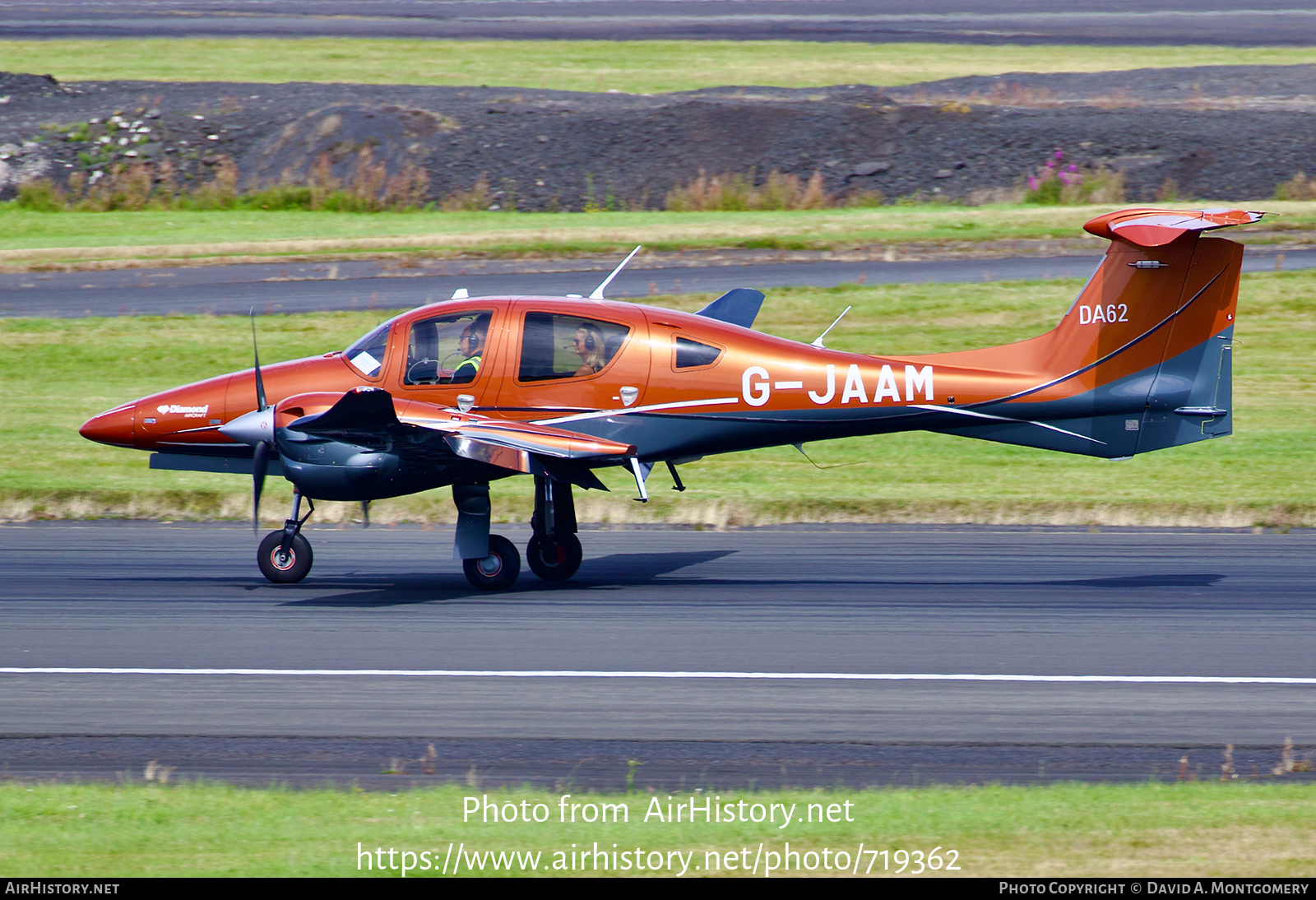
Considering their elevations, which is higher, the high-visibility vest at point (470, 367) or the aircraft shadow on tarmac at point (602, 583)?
the high-visibility vest at point (470, 367)

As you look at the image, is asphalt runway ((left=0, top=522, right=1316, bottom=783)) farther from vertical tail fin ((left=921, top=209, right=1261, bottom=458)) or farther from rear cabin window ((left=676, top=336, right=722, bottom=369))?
rear cabin window ((left=676, top=336, right=722, bottom=369))

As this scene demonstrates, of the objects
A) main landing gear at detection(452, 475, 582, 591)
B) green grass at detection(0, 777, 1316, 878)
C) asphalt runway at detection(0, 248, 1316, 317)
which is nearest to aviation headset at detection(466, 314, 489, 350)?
main landing gear at detection(452, 475, 582, 591)

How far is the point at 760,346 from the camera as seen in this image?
14.4 metres

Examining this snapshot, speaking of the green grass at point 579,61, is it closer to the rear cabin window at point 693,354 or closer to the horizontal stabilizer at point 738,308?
the horizontal stabilizer at point 738,308

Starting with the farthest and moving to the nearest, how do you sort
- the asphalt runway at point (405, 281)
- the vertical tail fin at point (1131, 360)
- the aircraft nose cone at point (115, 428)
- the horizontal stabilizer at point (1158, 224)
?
the asphalt runway at point (405, 281), the aircraft nose cone at point (115, 428), the vertical tail fin at point (1131, 360), the horizontal stabilizer at point (1158, 224)

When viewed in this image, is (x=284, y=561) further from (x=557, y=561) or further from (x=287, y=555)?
(x=557, y=561)

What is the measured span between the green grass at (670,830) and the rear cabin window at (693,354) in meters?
6.46

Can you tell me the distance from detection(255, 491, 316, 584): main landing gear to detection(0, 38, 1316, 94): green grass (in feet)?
140

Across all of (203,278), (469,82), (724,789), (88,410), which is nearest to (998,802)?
(724,789)

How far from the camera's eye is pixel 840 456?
840 inches

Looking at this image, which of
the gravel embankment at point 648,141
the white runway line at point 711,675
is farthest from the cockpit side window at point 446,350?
the gravel embankment at point 648,141

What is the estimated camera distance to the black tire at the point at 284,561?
1423cm

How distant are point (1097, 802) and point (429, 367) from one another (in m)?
8.10

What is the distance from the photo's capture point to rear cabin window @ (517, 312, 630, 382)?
14242 millimetres
